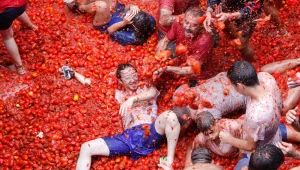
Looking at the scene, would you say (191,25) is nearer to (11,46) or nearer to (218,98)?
(218,98)

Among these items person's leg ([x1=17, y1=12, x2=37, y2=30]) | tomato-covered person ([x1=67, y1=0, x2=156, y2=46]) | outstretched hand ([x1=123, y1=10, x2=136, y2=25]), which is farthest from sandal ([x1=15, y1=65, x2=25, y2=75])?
outstretched hand ([x1=123, y1=10, x2=136, y2=25])

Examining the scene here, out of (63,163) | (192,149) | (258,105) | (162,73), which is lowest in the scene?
(63,163)

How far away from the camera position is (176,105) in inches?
191

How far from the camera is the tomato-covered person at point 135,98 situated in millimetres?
4598

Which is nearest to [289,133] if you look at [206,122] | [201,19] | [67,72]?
[206,122]

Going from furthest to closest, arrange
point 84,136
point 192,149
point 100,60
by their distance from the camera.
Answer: point 100,60, point 84,136, point 192,149

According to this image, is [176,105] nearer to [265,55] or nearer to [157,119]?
[157,119]

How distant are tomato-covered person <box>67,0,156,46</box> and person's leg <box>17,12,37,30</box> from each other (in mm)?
750

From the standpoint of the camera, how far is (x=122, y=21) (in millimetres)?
5523

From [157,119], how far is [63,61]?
170 centimetres

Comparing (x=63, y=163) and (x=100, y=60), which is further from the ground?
(x=100, y=60)

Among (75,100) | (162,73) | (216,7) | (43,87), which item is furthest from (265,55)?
(43,87)

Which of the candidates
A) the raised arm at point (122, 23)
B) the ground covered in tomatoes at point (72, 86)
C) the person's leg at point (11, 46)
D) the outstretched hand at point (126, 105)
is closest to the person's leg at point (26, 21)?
the ground covered in tomatoes at point (72, 86)

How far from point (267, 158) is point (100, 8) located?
3154 mm
